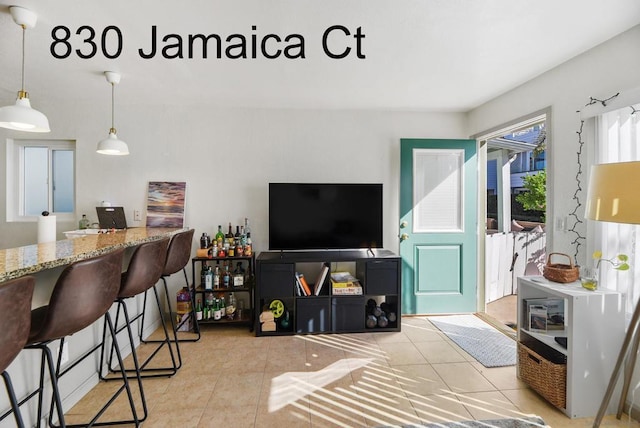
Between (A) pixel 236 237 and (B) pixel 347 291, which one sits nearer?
(B) pixel 347 291

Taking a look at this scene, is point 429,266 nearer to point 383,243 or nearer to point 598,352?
point 383,243

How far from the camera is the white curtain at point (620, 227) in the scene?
74.4 inches

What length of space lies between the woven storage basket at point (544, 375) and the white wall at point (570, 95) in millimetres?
771

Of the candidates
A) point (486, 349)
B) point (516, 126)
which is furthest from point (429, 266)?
point (516, 126)

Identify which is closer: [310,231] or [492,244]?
[310,231]

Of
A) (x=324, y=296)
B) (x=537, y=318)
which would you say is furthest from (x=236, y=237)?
(x=537, y=318)

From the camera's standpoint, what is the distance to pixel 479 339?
2.80 meters

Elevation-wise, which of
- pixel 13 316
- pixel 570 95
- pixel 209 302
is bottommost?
pixel 209 302

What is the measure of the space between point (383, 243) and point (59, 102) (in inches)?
147

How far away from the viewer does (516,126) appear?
9.38 ft

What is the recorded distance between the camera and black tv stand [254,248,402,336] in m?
2.91

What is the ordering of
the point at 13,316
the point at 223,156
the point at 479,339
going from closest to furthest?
the point at 13,316
the point at 479,339
the point at 223,156

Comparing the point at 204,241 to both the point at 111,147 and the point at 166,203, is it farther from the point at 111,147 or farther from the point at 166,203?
the point at 111,147

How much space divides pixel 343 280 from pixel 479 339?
1344mm
